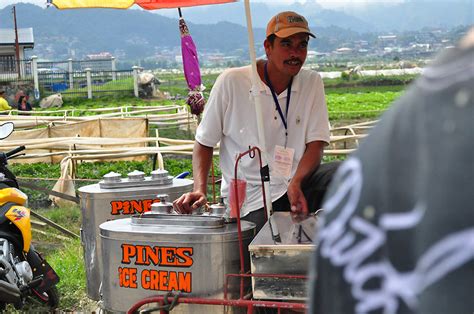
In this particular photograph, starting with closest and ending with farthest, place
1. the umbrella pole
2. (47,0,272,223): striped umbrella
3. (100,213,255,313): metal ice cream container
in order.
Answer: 1. (100,213,255,313): metal ice cream container
2. the umbrella pole
3. (47,0,272,223): striped umbrella

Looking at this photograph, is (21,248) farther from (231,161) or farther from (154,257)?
(154,257)

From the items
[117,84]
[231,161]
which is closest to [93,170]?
[231,161]

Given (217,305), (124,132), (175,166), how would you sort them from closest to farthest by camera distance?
(217,305) < (124,132) < (175,166)

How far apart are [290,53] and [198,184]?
0.79 meters

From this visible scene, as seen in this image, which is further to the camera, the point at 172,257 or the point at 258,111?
the point at 258,111

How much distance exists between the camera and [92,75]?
178ft

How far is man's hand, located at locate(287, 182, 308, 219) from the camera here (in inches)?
157

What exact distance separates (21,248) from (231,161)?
2.52m

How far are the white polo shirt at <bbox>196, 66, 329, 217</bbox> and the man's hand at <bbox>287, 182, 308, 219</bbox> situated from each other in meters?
0.14

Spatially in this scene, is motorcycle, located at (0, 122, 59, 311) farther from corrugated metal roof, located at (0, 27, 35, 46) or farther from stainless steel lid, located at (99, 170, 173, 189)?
corrugated metal roof, located at (0, 27, 35, 46)

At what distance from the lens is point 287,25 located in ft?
13.8

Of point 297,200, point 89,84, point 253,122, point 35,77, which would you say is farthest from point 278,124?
point 89,84

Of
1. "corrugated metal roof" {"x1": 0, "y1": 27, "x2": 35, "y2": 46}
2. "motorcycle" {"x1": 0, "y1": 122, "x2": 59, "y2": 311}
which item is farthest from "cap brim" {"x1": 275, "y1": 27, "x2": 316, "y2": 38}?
"corrugated metal roof" {"x1": 0, "y1": 27, "x2": 35, "y2": 46}

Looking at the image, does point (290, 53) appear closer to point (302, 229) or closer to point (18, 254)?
point (302, 229)
